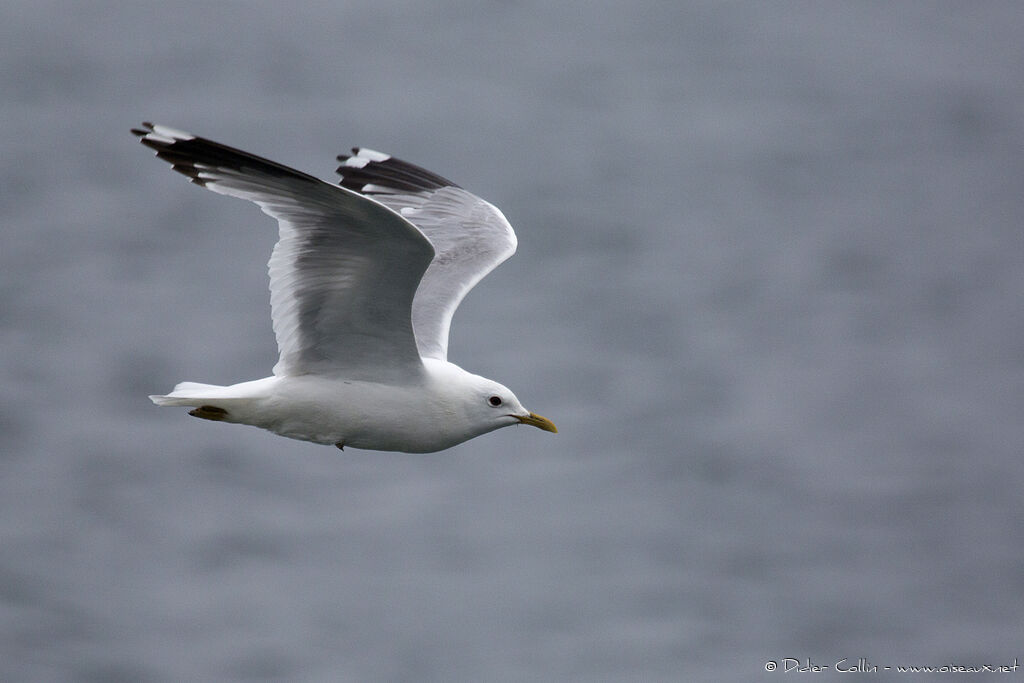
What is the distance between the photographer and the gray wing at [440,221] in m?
8.34

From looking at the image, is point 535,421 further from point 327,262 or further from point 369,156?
point 369,156

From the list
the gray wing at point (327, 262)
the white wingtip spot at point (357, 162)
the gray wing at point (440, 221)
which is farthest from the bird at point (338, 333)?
the white wingtip spot at point (357, 162)

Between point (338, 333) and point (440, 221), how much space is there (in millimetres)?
2246

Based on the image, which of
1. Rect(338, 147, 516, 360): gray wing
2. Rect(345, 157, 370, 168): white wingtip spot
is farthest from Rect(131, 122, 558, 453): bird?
Rect(345, 157, 370, 168): white wingtip spot

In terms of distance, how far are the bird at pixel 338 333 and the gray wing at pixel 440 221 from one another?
0.75 meters

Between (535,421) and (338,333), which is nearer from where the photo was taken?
(338,333)

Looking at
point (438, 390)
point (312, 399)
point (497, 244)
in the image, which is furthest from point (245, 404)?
point (497, 244)

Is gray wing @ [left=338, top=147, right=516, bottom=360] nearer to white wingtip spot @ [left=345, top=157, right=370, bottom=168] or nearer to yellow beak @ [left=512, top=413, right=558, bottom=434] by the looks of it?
white wingtip spot @ [left=345, top=157, right=370, bottom=168]

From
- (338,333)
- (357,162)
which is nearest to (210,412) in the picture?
(338,333)

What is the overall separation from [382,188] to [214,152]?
10.0 ft

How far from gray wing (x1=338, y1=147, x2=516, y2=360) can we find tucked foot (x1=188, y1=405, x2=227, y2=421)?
1.50 meters

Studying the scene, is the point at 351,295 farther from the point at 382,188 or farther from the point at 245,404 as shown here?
the point at 382,188

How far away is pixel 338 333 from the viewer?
23.1 feet

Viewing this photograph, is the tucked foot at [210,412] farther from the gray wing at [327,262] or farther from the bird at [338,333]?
the gray wing at [327,262]
